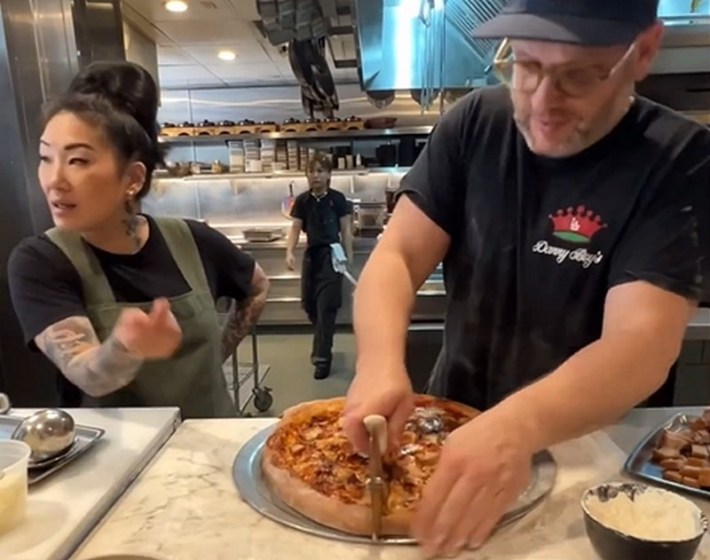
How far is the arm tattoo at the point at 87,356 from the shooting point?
107 cm

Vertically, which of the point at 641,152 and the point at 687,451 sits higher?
the point at 641,152

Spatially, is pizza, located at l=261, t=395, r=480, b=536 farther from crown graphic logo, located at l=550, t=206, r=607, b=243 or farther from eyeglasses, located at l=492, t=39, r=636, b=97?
eyeglasses, located at l=492, t=39, r=636, b=97

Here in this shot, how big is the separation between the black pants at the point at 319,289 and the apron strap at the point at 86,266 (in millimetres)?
3072

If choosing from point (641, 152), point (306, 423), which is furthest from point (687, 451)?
point (306, 423)

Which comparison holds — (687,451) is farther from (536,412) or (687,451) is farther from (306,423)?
(306,423)

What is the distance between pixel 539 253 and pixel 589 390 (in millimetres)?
367

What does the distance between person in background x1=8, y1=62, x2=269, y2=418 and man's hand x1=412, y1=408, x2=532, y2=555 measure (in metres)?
0.63

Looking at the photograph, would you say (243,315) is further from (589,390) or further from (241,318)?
(589,390)

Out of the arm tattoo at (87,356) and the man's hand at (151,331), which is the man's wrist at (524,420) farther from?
the arm tattoo at (87,356)

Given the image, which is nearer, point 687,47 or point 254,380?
point 687,47

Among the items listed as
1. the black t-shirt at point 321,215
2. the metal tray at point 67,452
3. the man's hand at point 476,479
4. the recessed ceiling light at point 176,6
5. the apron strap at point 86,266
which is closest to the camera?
the man's hand at point 476,479

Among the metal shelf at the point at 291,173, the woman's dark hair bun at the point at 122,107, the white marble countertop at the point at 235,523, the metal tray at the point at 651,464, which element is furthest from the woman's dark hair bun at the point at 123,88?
the metal shelf at the point at 291,173

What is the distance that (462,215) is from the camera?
3.97 ft

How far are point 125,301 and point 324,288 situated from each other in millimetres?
3187
